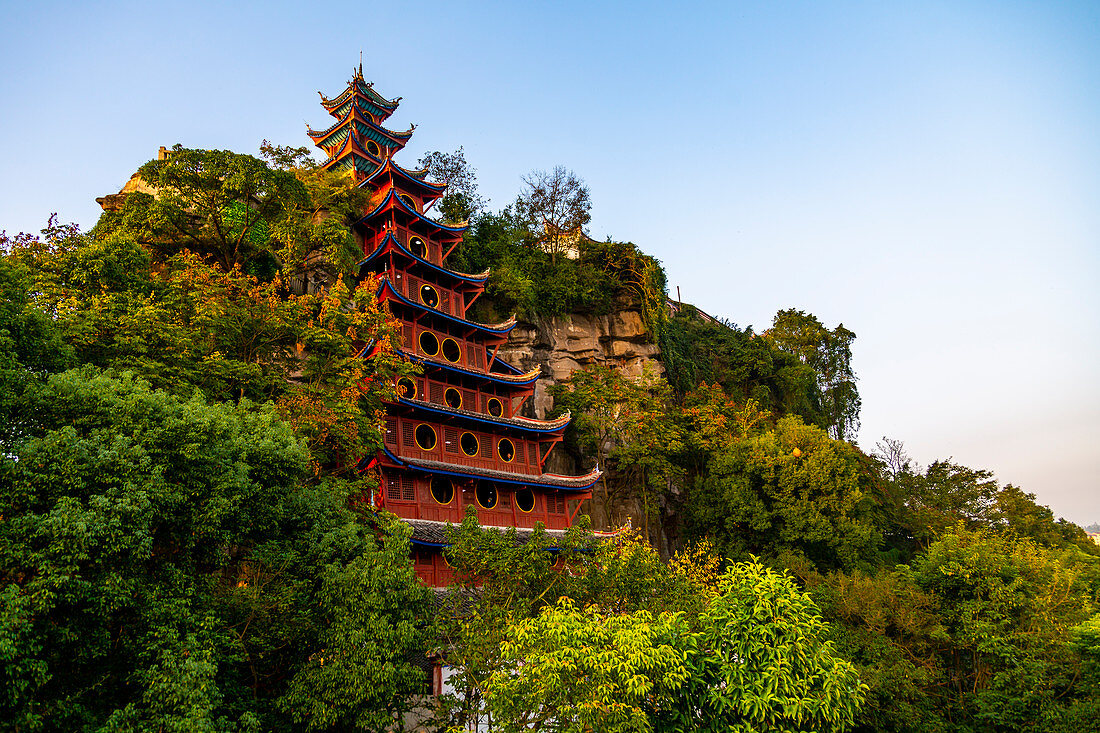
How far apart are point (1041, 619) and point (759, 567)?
10045 millimetres

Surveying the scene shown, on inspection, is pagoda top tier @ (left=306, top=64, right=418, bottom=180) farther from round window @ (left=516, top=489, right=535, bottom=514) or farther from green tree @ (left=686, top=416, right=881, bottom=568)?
green tree @ (left=686, top=416, right=881, bottom=568)

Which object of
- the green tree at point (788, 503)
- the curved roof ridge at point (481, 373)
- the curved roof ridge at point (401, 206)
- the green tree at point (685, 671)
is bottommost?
the green tree at point (685, 671)

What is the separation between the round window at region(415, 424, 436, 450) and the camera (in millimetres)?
21312

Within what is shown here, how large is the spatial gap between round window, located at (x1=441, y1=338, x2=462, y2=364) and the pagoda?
0.04m

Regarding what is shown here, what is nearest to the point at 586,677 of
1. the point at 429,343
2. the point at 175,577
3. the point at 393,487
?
the point at 175,577

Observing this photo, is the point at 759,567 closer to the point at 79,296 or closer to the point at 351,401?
the point at 351,401

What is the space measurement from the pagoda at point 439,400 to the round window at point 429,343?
0.11 feet

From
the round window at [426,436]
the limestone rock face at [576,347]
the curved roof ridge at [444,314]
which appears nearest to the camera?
the round window at [426,436]

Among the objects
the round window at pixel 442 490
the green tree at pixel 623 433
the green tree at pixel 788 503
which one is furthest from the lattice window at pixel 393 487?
the green tree at pixel 788 503

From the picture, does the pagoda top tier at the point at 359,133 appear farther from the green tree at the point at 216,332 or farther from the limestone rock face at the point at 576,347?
the green tree at the point at 216,332

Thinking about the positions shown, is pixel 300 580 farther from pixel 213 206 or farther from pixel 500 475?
pixel 213 206

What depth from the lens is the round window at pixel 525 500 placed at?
74.8 ft

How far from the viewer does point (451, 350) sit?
80.4 feet

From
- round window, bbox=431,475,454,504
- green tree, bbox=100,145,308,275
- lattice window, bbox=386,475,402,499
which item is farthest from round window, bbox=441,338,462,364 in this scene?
green tree, bbox=100,145,308,275
